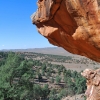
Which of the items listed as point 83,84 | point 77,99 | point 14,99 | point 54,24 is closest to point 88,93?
point 54,24

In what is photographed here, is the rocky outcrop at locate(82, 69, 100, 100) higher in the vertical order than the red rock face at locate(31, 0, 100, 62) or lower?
lower

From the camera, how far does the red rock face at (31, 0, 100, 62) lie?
26.8 ft

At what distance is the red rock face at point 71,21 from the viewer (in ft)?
26.8

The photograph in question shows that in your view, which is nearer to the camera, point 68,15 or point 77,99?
point 68,15

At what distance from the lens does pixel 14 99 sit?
89.2ft

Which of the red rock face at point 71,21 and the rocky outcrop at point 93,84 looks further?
the rocky outcrop at point 93,84

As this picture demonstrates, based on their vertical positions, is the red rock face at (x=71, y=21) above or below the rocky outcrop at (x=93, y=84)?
above

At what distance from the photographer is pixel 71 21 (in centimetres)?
930

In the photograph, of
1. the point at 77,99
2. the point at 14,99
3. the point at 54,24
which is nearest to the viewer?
the point at 54,24

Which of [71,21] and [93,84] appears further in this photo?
[93,84]

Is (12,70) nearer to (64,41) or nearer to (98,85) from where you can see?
(98,85)

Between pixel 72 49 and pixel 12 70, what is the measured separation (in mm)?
18233

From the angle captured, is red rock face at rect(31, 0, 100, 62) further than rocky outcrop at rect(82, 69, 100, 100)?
No

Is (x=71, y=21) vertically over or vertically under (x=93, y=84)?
over
